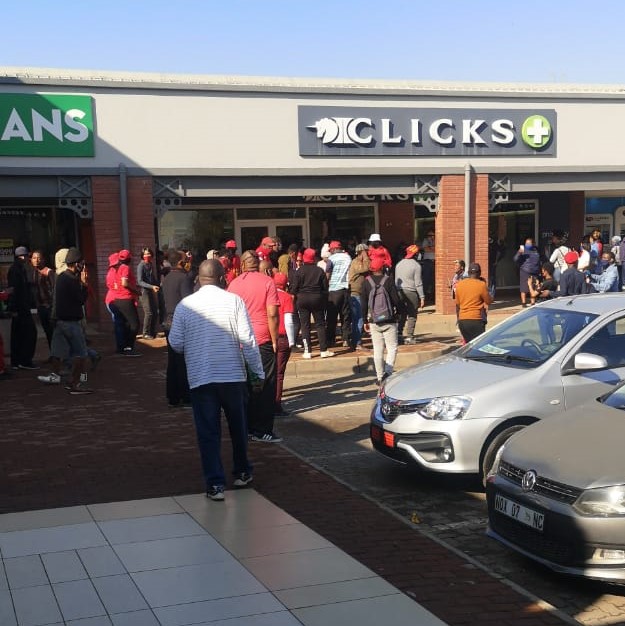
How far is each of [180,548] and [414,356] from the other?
8.69m

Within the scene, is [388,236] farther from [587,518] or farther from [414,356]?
[587,518]

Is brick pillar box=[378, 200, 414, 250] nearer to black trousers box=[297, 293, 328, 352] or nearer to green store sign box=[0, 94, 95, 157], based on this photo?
green store sign box=[0, 94, 95, 157]

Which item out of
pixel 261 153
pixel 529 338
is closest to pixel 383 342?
pixel 529 338

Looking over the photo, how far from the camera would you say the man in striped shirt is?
6.48m

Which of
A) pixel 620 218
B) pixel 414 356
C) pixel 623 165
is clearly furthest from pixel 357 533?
pixel 620 218

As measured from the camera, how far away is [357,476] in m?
7.46

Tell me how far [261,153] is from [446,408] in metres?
11.7

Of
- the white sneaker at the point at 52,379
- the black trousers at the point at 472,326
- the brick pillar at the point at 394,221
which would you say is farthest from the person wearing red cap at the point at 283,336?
the brick pillar at the point at 394,221

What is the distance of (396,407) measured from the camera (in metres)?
7.11

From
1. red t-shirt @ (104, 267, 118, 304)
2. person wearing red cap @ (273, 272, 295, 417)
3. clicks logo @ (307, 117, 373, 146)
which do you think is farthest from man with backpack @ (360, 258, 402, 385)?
clicks logo @ (307, 117, 373, 146)

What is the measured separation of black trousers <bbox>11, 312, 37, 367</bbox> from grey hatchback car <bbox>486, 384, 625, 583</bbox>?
9.30m

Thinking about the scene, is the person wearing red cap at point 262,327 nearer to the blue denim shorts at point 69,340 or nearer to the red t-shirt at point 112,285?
the blue denim shorts at point 69,340

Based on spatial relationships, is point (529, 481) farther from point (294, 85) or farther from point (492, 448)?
point (294, 85)

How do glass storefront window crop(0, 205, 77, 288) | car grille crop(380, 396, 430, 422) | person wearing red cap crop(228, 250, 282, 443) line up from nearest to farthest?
car grille crop(380, 396, 430, 422) → person wearing red cap crop(228, 250, 282, 443) → glass storefront window crop(0, 205, 77, 288)
